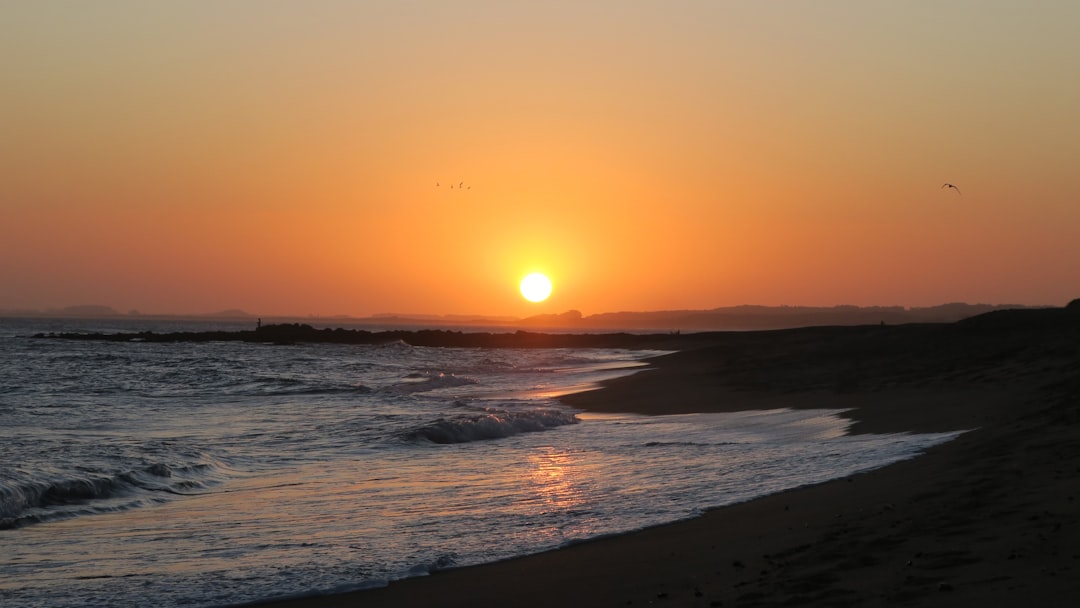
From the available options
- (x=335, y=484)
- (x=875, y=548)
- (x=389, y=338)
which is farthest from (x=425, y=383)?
(x=389, y=338)

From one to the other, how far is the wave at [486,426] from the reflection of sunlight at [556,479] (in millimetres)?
3466

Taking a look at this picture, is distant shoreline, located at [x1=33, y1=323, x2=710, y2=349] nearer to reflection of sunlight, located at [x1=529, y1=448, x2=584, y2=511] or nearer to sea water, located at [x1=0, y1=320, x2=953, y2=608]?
sea water, located at [x1=0, y1=320, x2=953, y2=608]

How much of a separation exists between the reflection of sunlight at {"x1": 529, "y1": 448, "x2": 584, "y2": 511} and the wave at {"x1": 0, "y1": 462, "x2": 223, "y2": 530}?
5381mm

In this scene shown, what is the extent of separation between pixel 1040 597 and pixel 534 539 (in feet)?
18.0

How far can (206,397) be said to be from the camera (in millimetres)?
34250

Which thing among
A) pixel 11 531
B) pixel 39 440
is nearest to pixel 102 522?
pixel 11 531

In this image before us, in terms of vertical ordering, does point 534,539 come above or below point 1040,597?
below

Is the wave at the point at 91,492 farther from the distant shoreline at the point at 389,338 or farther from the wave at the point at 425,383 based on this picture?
the distant shoreline at the point at 389,338

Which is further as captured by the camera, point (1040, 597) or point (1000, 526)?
point (1000, 526)

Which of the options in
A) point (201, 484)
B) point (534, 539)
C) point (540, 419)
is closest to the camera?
point (534, 539)

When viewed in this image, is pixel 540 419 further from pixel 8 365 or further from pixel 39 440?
pixel 8 365

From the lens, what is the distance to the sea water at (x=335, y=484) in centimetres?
939

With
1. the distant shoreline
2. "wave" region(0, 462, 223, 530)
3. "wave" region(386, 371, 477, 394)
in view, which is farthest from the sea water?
the distant shoreline

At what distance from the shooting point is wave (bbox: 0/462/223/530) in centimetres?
1270
